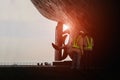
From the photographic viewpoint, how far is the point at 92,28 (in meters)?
23.3

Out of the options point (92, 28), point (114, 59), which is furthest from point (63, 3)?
point (114, 59)

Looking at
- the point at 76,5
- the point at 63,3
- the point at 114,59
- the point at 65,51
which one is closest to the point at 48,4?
the point at 65,51

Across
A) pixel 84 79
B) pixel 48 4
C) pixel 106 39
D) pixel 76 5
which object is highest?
pixel 48 4

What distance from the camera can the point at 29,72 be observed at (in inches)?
617

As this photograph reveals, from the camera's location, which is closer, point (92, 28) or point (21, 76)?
point (21, 76)

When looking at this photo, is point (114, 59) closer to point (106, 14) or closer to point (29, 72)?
point (106, 14)

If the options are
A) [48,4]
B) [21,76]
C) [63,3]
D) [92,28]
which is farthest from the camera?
[48,4]

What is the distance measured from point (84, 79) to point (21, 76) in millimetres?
2307

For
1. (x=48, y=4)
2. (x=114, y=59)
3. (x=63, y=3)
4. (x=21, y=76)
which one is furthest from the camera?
(x=48, y=4)

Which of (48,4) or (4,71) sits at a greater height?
(48,4)

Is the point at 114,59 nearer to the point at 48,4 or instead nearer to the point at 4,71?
the point at 4,71

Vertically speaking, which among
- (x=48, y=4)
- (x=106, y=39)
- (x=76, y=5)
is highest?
(x=48, y=4)

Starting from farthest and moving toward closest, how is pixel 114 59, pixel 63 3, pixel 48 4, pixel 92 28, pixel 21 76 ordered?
pixel 48 4, pixel 63 3, pixel 92 28, pixel 114 59, pixel 21 76

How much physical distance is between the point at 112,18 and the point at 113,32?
0.77 metres
